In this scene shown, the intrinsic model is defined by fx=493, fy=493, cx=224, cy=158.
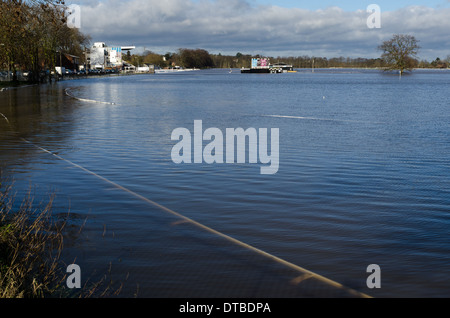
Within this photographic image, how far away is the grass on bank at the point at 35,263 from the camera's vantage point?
669 centimetres

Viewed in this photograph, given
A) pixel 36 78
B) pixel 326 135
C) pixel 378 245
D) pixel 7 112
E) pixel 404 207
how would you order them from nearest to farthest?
1. pixel 378 245
2. pixel 404 207
3. pixel 326 135
4. pixel 7 112
5. pixel 36 78

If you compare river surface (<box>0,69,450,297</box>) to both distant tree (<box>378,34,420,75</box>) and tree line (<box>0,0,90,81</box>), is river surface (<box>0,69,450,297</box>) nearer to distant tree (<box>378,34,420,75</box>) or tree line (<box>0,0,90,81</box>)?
tree line (<box>0,0,90,81</box>)

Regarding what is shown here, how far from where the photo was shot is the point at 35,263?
7.95 m

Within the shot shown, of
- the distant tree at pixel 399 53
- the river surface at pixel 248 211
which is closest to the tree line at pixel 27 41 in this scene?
the river surface at pixel 248 211

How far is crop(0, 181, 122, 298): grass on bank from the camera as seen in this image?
6.69 meters

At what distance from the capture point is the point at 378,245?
9.23m

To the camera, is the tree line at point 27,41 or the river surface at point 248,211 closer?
the river surface at point 248,211

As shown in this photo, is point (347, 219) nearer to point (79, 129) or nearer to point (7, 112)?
point (79, 129)

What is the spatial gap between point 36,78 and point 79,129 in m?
70.0

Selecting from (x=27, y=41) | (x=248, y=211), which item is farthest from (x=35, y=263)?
(x=27, y=41)

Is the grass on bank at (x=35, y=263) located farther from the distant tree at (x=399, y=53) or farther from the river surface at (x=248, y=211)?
the distant tree at (x=399, y=53)

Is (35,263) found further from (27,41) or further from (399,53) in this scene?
(399,53)

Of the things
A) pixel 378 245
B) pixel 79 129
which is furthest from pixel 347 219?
pixel 79 129

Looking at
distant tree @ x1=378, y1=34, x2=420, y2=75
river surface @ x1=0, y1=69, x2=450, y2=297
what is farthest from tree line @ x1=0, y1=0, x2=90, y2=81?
distant tree @ x1=378, y1=34, x2=420, y2=75
